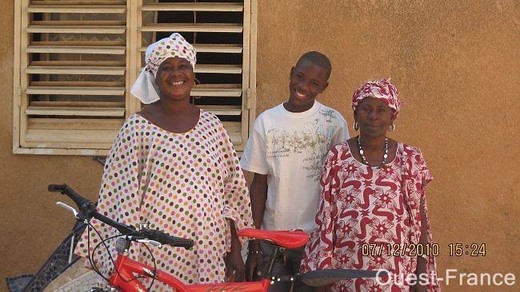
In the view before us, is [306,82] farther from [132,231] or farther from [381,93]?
[132,231]

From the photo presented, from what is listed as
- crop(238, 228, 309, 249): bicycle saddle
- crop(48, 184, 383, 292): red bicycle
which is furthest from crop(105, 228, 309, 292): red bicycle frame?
crop(238, 228, 309, 249): bicycle saddle

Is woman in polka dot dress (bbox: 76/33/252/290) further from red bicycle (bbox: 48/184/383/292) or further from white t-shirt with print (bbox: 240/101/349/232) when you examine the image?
white t-shirt with print (bbox: 240/101/349/232)

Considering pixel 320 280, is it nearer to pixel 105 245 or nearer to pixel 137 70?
pixel 105 245

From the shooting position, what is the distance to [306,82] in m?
4.55

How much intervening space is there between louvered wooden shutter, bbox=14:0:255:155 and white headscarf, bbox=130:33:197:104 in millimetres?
1544

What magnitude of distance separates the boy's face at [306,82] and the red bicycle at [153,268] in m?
0.83

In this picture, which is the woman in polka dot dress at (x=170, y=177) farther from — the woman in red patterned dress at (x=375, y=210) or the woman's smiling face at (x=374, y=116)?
the woman's smiling face at (x=374, y=116)

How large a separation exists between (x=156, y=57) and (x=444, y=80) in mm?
2176

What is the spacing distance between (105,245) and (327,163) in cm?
120

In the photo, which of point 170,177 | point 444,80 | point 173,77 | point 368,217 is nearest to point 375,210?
point 368,217

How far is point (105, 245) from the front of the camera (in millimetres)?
3744

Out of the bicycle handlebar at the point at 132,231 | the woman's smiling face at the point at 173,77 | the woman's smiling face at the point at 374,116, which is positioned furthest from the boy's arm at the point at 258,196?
the bicycle handlebar at the point at 132,231

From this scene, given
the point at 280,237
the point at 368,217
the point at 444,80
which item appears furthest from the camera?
the point at 444,80

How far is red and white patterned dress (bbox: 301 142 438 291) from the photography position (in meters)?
4.25
